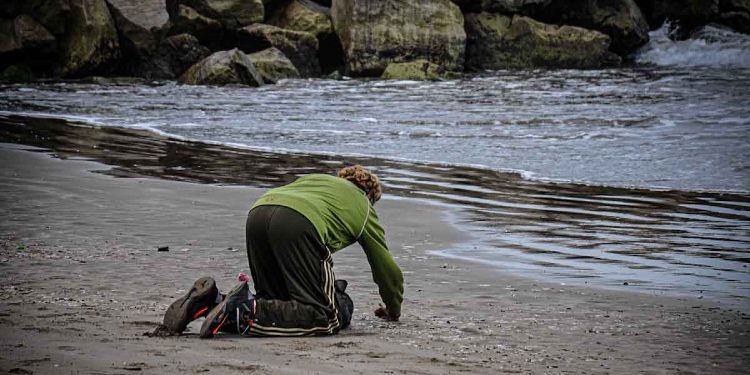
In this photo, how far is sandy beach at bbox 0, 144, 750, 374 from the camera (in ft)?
14.1

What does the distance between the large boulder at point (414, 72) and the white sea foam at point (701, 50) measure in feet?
29.7

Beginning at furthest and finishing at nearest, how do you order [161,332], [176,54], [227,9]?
[227,9] → [176,54] → [161,332]

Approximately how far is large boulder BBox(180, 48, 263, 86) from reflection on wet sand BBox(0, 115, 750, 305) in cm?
902

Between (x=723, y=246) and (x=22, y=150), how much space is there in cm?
797

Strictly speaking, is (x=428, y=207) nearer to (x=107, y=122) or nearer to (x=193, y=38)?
(x=107, y=122)

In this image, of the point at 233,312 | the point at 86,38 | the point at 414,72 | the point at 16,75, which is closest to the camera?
the point at 233,312

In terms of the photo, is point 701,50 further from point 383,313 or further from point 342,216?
point 342,216

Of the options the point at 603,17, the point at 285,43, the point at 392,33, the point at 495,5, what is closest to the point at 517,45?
the point at 495,5

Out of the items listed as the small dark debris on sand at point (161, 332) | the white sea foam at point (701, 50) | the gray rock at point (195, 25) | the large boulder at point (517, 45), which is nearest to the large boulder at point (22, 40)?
the gray rock at point (195, 25)

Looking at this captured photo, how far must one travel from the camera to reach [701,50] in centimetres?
3319

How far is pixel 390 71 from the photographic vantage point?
26859 millimetres

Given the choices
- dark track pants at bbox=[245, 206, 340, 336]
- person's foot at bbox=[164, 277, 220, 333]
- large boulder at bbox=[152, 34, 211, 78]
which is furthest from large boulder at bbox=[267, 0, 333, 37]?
person's foot at bbox=[164, 277, 220, 333]

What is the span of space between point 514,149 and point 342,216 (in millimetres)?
9016

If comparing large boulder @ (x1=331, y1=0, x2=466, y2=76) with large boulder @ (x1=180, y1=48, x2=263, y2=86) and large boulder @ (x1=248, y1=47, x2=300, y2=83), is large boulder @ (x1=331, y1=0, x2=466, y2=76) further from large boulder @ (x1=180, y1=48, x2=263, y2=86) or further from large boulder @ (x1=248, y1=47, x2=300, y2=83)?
large boulder @ (x1=180, y1=48, x2=263, y2=86)
